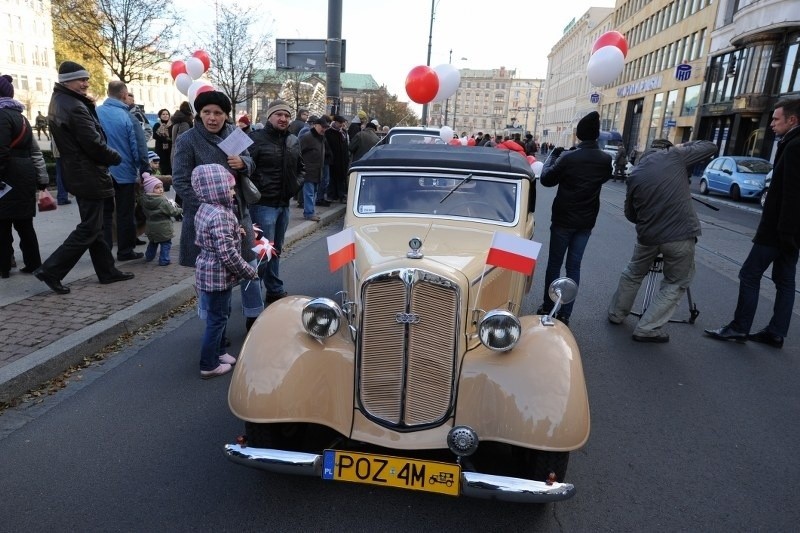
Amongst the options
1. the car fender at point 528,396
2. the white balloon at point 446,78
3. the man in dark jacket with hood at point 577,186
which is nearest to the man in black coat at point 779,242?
the man in dark jacket with hood at point 577,186

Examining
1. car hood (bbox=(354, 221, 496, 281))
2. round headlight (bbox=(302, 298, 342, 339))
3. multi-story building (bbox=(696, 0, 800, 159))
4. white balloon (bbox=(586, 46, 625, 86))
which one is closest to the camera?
round headlight (bbox=(302, 298, 342, 339))

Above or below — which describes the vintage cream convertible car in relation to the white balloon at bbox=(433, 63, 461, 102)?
below

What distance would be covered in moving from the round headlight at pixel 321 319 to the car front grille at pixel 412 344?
0.62 feet

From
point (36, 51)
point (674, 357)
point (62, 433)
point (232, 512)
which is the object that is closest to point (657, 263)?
point (674, 357)

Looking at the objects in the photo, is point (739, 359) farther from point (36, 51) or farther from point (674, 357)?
point (36, 51)

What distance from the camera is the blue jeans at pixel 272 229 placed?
5289 millimetres

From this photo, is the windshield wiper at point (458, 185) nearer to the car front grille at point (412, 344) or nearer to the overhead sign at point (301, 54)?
the car front grille at point (412, 344)

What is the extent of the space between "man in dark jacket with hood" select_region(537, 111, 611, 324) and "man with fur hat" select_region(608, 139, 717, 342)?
0.34 metres

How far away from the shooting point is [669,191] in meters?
4.80

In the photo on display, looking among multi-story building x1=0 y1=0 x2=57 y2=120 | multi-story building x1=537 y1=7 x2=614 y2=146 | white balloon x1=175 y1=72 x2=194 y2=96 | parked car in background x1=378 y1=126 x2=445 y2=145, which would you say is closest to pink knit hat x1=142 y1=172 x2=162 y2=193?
parked car in background x1=378 y1=126 x2=445 y2=145

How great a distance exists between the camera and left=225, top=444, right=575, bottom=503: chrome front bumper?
2275 mm

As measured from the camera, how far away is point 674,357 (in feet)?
15.6

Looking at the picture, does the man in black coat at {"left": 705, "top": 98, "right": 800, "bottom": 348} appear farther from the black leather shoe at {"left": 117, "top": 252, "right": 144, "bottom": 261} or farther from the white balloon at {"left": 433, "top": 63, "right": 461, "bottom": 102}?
the white balloon at {"left": 433, "top": 63, "right": 461, "bottom": 102}

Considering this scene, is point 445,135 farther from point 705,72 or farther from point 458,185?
point 705,72
